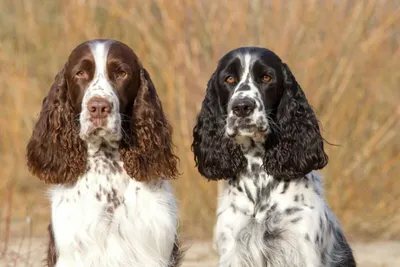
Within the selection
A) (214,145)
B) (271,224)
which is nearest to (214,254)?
(214,145)

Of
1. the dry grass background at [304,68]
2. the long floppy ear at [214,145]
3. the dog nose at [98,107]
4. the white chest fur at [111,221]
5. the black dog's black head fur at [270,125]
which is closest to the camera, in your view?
the dog nose at [98,107]

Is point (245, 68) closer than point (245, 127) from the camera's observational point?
No

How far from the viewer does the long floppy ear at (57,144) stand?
6652 millimetres

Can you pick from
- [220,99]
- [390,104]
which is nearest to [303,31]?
[390,104]

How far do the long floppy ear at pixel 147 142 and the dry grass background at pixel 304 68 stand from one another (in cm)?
393

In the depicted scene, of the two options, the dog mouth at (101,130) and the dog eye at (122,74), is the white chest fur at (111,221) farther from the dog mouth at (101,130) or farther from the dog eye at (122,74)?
the dog eye at (122,74)

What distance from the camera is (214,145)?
7191 millimetres

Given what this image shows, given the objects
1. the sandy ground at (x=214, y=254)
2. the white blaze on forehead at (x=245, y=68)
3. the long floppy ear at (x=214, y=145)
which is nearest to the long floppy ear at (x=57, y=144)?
the long floppy ear at (x=214, y=145)

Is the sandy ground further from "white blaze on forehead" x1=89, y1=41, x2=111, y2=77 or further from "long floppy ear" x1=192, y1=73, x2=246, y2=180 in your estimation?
"white blaze on forehead" x1=89, y1=41, x2=111, y2=77

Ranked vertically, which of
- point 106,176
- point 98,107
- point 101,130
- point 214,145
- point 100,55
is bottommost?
point 106,176

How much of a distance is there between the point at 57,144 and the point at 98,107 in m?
0.56

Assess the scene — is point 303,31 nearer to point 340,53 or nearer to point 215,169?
point 340,53

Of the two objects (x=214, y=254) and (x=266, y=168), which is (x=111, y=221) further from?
(x=214, y=254)

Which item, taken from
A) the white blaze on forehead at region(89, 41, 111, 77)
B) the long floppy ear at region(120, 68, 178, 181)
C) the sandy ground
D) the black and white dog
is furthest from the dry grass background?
the white blaze on forehead at region(89, 41, 111, 77)
